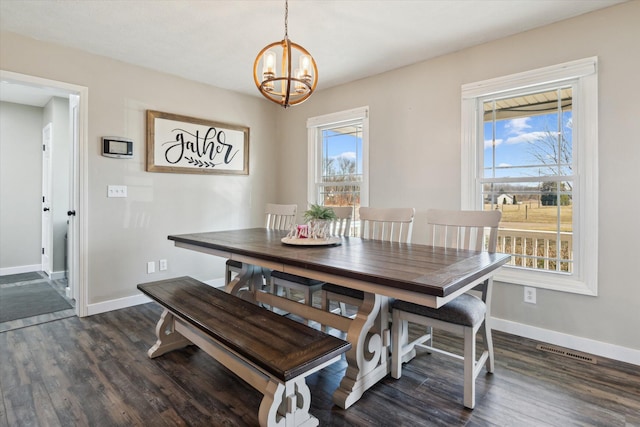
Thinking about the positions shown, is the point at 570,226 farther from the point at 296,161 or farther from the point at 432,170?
the point at 296,161

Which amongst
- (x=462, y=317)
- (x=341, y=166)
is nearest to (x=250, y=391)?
(x=462, y=317)

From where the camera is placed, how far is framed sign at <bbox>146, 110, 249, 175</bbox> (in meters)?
3.60

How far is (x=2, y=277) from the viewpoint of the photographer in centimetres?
452

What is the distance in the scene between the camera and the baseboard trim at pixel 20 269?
184 inches

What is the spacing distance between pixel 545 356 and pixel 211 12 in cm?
347

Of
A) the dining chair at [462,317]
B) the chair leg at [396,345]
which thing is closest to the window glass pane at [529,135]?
the dining chair at [462,317]

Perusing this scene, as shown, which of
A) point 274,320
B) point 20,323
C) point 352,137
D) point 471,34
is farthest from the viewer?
point 352,137

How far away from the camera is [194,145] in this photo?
3902 mm

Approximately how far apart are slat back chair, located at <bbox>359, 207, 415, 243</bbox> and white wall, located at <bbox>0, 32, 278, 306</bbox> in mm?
2154

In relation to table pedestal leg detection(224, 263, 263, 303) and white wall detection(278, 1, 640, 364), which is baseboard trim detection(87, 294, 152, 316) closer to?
table pedestal leg detection(224, 263, 263, 303)

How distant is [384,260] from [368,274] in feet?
1.14

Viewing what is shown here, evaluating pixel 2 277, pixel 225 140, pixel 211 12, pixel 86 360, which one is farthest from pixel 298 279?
pixel 2 277

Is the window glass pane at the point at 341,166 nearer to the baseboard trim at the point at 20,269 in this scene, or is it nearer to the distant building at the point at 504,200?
the distant building at the point at 504,200

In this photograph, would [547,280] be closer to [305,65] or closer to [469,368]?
[469,368]
